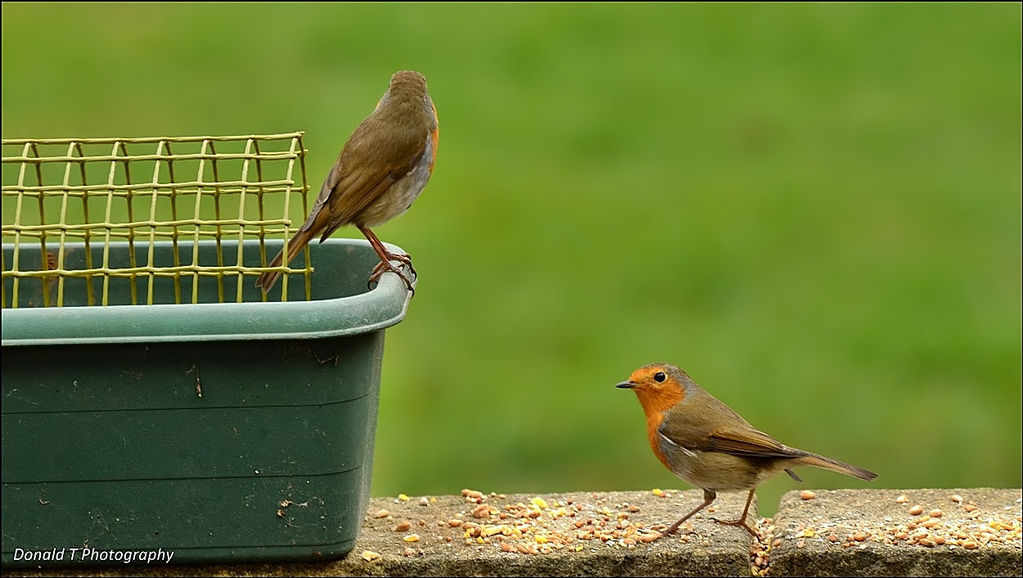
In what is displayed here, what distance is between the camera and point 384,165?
4289mm

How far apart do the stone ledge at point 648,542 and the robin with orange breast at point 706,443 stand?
0.10 meters

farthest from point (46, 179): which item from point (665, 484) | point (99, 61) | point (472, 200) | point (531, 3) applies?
point (665, 484)

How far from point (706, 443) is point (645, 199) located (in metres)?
4.52

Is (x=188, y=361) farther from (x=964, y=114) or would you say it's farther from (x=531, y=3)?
(x=531, y=3)

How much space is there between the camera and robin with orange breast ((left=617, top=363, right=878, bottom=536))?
3.99 meters

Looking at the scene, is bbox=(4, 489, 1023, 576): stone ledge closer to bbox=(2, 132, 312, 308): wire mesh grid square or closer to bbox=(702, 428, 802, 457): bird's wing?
bbox=(702, 428, 802, 457): bird's wing

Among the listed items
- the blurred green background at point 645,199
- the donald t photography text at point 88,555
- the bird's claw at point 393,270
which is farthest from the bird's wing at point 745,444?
the blurred green background at point 645,199

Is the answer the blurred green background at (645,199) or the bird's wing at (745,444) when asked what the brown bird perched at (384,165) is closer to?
the bird's wing at (745,444)

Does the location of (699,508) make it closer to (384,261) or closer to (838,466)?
(838,466)

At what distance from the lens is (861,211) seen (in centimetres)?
846

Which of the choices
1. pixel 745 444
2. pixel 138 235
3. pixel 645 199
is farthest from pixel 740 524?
pixel 645 199

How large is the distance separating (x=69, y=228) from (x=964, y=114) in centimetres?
686

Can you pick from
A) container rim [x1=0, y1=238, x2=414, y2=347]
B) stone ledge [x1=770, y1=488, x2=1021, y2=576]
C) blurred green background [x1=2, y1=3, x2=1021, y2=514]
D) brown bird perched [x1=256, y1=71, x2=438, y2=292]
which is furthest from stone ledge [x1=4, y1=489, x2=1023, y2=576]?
blurred green background [x1=2, y1=3, x2=1021, y2=514]

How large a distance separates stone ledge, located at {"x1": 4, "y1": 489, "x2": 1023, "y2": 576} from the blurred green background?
2.12m
